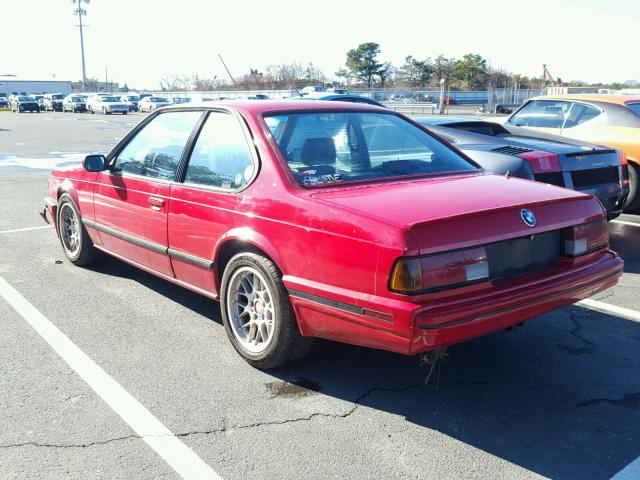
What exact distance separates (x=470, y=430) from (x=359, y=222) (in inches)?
46.5

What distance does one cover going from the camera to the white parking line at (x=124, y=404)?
2.87 meters

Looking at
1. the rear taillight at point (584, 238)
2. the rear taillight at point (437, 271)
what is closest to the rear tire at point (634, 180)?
the rear taillight at point (584, 238)

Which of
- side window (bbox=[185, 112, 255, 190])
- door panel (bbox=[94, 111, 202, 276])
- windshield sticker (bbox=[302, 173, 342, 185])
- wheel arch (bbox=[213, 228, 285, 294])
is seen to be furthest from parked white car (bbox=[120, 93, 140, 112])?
windshield sticker (bbox=[302, 173, 342, 185])

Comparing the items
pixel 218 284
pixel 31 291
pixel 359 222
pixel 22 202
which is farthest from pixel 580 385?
pixel 22 202

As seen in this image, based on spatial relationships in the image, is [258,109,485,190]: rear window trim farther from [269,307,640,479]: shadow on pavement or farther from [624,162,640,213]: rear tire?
[624,162,640,213]: rear tire

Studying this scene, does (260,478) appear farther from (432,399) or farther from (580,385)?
(580,385)

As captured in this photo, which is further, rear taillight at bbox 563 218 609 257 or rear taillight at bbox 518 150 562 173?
rear taillight at bbox 518 150 562 173

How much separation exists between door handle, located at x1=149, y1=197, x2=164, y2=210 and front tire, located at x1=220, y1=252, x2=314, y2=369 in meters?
0.87

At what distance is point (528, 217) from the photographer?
3352mm

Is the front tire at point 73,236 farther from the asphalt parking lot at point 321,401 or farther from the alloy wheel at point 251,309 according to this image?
the alloy wheel at point 251,309

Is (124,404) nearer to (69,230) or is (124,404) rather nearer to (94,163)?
(94,163)

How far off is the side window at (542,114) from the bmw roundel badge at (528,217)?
5871mm

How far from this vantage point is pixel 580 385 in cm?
364

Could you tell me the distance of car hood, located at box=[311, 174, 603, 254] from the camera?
3.04m
